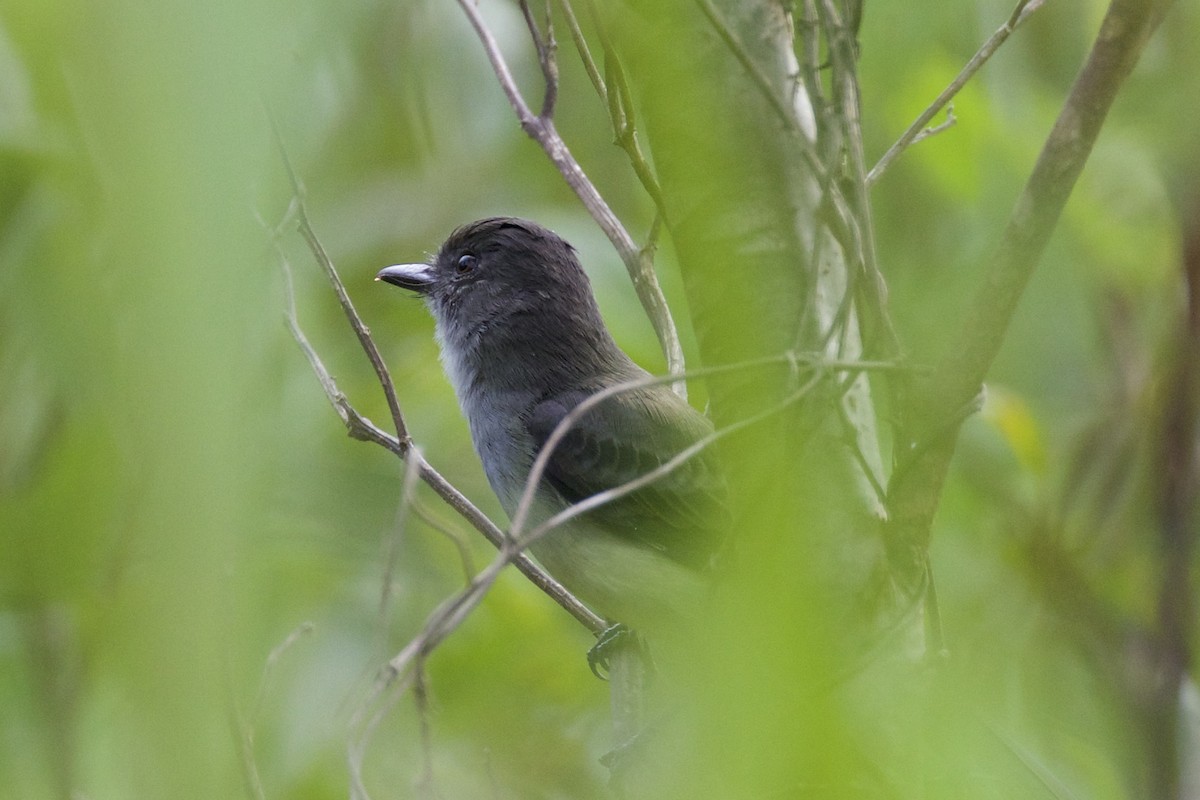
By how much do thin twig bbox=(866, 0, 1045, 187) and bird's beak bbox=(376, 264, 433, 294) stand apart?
2.07m

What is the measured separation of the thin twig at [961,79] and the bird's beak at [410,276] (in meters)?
2.07

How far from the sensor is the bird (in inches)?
114

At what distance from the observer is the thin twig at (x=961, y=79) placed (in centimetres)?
211

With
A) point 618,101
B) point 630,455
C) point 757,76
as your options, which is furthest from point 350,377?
point 757,76

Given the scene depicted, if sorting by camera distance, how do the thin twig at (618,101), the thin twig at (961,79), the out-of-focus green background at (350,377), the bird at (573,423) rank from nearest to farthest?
the out-of-focus green background at (350,377) < the thin twig at (961,79) < the thin twig at (618,101) < the bird at (573,423)

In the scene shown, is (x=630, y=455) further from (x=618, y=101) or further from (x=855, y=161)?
(x=855, y=161)

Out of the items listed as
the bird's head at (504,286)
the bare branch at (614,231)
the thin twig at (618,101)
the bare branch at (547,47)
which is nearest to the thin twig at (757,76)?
the thin twig at (618,101)

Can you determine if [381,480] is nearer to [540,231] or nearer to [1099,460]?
[540,231]

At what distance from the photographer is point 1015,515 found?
306 centimetres

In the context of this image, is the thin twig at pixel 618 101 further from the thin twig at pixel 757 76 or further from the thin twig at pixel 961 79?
the thin twig at pixel 757 76

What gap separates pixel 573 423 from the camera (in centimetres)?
234

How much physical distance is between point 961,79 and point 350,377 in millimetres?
2259

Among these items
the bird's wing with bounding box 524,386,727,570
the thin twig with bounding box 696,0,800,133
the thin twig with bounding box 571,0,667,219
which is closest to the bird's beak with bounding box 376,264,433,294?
→ the bird's wing with bounding box 524,386,727,570

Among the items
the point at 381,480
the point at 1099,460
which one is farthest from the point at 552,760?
the point at 1099,460
